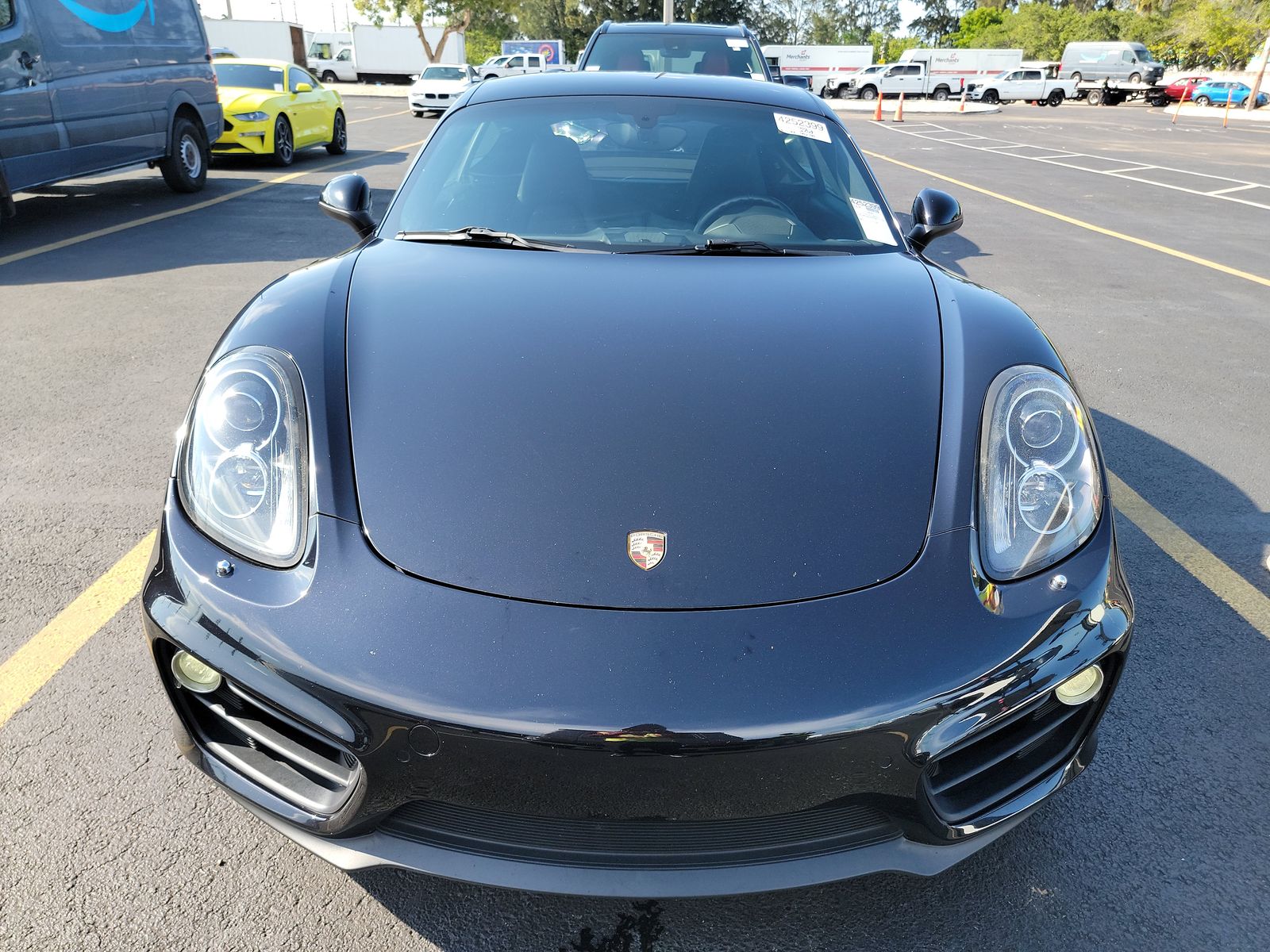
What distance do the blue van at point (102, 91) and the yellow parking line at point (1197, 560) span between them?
7.56 m

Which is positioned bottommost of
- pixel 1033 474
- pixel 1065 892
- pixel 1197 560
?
pixel 1197 560

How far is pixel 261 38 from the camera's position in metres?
42.3

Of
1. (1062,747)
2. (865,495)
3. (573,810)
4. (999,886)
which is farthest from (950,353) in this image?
(573,810)

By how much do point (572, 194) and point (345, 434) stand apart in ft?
4.33

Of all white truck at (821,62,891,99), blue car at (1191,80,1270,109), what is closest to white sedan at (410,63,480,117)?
white truck at (821,62,891,99)

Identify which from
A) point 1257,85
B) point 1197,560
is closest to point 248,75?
point 1197,560

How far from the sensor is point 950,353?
6.61 feet

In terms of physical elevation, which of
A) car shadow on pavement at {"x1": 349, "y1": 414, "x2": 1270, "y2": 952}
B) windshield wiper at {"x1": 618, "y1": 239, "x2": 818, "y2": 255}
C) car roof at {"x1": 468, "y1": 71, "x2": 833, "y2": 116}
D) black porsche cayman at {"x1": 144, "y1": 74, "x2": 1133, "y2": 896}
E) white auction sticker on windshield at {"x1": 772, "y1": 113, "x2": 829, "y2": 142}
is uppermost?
car roof at {"x1": 468, "y1": 71, "x2": 833, "y2": 116}

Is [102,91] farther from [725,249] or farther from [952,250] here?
[725,249]

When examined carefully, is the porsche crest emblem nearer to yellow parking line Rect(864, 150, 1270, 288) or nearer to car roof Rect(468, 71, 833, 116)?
car roof Rect(468, 71, 833, 116)

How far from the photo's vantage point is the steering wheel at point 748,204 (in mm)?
2797

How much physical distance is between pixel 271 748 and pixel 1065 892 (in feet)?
4.76

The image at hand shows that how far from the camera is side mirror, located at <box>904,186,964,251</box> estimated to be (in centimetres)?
299

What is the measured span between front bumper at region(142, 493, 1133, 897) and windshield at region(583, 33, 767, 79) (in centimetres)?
827
